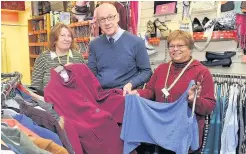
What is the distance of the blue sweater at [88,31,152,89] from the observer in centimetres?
251

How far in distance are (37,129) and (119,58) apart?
3.56 feet

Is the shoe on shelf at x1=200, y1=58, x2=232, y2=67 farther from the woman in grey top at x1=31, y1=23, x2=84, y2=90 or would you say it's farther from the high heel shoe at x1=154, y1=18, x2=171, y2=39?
the woman in grey top at x1=31, y1=23, x2=84, y2=90

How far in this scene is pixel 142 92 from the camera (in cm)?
241

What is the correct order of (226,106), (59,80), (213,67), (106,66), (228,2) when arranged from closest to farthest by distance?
1. (59,80)
2. (106,66)
3. (226,106)
4. (228,2)
5. (213,67)

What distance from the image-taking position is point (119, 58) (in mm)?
2506

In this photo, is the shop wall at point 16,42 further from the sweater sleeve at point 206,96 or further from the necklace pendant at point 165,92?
the sweater sleeve at point 206,96

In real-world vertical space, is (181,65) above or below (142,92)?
above

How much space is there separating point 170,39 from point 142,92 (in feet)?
1.51

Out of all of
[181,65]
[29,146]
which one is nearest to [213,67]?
[181,65]

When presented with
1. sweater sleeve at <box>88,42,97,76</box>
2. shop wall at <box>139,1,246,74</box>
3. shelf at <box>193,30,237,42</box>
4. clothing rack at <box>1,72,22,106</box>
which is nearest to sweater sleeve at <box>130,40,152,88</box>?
sweater sleeve at <box>88,42,97,76</box>

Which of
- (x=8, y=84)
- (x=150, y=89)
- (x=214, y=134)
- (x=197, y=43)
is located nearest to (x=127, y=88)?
(x=150, y=89)

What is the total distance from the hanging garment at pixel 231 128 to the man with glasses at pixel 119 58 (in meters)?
0.81

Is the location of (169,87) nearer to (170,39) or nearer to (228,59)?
(170,39)

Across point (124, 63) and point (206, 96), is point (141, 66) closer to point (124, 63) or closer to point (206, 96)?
point (124, 63)
